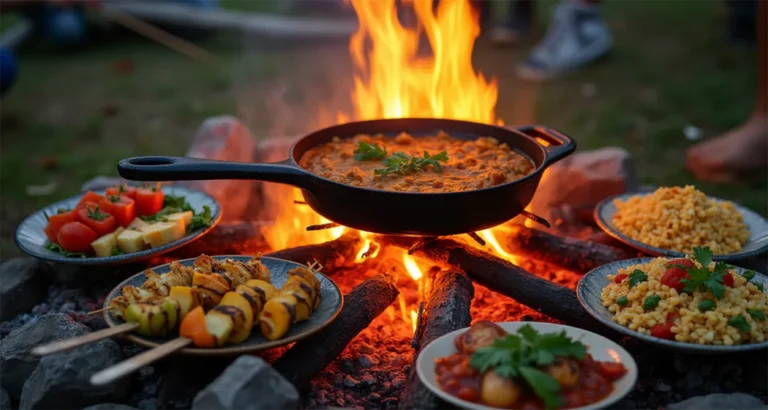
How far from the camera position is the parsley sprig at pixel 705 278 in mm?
3170

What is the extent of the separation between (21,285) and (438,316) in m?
2.36

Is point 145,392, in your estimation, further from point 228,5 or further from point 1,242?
point 228,5

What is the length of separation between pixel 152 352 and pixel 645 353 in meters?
2.12

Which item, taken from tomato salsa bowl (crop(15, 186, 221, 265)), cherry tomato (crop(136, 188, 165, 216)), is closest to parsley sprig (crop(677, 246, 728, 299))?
tomato salsa bowl (crop(15, 186, 221, 265))

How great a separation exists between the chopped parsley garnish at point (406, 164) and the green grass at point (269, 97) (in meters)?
3.39

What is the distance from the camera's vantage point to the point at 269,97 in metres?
9.52

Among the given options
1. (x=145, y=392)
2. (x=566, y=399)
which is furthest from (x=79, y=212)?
(x=566, y=399)

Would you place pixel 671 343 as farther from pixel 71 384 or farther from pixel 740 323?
pixel 71 384

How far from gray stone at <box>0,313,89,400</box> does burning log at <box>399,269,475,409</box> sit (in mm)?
1524

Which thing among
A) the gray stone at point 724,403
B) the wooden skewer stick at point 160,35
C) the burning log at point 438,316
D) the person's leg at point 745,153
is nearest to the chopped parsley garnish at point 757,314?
the gray stone at point 724,403

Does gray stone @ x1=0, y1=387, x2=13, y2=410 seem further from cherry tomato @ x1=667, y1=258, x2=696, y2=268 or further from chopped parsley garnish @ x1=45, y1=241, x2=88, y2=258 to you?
cherry tomato @ x1=667, y1=258, x2=696, y2=268

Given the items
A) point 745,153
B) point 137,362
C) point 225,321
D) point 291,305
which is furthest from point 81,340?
point 745,153

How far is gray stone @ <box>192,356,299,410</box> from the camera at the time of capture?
8.79 feet

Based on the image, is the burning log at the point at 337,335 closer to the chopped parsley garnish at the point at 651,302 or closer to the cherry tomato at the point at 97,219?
the chopped parsley garnish at the point at 651,302
